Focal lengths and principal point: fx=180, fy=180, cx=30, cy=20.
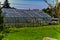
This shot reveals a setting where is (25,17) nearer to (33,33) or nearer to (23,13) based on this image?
(23,13)

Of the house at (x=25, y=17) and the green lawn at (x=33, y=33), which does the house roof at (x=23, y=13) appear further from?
the green lawn at (x=33, y=33)

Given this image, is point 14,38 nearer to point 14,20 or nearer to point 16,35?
point 16,35

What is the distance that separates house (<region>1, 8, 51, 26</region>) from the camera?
516cm

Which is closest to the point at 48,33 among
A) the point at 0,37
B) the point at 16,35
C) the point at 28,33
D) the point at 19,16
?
the point at 28,33

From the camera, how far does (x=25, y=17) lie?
17.4 ft

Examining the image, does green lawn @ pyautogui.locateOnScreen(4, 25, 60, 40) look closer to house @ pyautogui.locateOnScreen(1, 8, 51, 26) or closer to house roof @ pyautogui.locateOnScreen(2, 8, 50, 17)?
house @ pyautogui.locateOnScreen(1, 8, 51, 26)

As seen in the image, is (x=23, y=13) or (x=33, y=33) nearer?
(x=33, y=33)

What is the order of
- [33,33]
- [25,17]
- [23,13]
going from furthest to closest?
1. [23,13]
2. [25,17]
3. [33,33]

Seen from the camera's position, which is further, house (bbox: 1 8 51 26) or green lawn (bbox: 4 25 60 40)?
house (bbox: 1 8 51 26)

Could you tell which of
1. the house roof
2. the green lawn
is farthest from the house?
the green lawn

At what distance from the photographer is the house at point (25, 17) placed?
5160mm

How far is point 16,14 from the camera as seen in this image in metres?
5.42

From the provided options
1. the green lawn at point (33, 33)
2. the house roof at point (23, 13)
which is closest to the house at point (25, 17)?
the house roof at point (23, 13)

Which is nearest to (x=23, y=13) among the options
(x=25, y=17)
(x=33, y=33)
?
(x=25, y=17)
